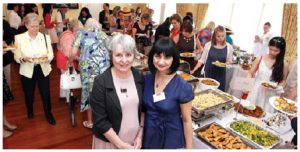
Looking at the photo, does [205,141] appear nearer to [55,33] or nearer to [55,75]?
[55,75]

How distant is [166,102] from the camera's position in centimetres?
131

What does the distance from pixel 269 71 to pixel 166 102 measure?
4.43 ft

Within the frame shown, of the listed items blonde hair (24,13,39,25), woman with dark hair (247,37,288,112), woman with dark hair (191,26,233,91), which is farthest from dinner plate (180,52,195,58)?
blonde hair (24,13,39,25)

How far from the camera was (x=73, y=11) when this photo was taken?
729 centimetres

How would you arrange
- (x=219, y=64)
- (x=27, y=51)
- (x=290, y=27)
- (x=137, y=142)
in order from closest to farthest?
(x=137, y=142) → (x=27, y=51) → (x=219, y=64) → (x=290, y=27)

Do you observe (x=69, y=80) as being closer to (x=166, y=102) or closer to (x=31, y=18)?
(x=31, y=18)

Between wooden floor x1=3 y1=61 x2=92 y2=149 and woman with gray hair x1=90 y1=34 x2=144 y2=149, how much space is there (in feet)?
3.81

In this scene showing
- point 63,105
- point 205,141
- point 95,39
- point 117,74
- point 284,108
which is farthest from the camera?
point 63,105

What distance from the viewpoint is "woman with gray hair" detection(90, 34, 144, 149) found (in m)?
1.29

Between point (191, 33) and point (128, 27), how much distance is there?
143cm

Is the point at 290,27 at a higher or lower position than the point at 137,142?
higher

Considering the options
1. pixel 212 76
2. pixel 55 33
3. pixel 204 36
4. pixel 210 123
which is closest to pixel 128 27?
pixel 204 36

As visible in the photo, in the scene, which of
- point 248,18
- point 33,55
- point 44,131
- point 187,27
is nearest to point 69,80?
point 33,55

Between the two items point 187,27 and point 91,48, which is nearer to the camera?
point 91,48
